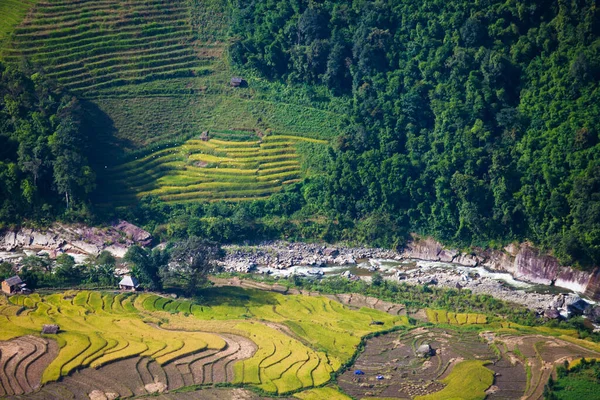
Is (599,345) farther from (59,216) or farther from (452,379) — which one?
(59,216)

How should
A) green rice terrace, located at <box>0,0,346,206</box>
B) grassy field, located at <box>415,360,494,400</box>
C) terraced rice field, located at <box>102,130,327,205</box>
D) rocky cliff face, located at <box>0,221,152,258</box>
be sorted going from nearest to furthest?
grassy field, located at <box>415,360,494,400</box>
rocky cliff face, located at <box>0,221,152,258</box>
terraced rice field, located at <box>102,130,327,205</box>
green rice terrace, located at <box>0,0,346,206</box>

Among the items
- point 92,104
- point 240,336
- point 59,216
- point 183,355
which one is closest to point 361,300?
point 240,336

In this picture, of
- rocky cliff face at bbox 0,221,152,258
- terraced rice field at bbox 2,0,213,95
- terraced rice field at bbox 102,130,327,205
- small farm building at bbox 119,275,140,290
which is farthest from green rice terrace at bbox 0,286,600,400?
terraced rice field at bbox 2,0,213,95

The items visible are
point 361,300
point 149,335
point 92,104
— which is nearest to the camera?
point 149,335

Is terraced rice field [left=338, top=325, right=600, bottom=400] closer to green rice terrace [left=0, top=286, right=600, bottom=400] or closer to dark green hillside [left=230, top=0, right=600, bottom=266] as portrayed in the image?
green rice terrace [left=0, top=286, right=600, bottom=400]

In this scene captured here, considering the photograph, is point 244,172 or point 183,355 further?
point 244,172

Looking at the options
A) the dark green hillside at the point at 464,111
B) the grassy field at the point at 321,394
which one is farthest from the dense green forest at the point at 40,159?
the grassy field at the point at 321,394

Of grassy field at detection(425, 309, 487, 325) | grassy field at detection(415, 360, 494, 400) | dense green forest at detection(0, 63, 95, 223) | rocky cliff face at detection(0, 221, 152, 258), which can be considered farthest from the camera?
dense green forest at detection(0, 63, 95, 223)

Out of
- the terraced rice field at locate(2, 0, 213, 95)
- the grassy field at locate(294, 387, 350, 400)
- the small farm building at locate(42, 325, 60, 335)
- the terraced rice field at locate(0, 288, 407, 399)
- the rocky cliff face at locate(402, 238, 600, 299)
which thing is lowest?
the grassy field at locate(294, 387, 350, 400)
